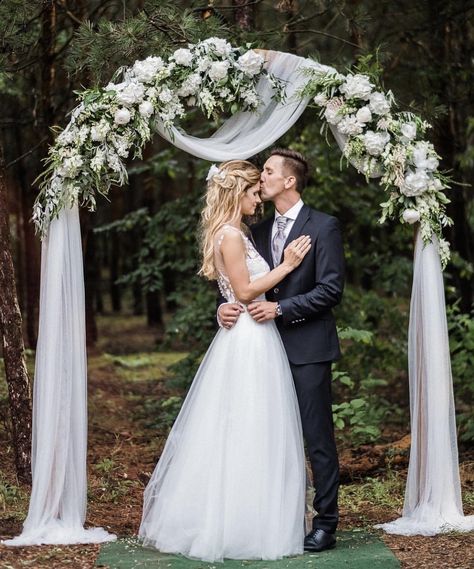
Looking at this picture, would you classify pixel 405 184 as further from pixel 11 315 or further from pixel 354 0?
pixel 354 0

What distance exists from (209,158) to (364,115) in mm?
1003

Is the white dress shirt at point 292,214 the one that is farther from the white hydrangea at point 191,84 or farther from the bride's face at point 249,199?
the white hydrangea at point 191,84

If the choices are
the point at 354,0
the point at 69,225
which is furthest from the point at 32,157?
the point at 69,225

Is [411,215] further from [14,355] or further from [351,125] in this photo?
[14,355]

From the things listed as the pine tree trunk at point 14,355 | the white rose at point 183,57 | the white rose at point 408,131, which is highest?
the white rose at point 183,57

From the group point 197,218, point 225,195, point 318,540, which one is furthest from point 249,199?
point 197,218

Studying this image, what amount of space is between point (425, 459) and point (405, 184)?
1745mm

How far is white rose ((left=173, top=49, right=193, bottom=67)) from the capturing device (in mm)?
5578

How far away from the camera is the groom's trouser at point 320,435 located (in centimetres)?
522

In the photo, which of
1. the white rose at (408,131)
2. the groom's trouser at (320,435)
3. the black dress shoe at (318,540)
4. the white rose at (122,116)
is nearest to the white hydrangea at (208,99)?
the white rose at (122,116)

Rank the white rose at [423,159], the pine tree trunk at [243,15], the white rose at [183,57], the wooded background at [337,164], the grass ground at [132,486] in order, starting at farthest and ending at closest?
the pine tree trunk at [243,15] → the wooded background at [337,164] → the white rose at [183,57] → the white rose at [423,159] → the grass ground at [132,486]

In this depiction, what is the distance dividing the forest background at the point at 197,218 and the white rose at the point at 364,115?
9.9 inches

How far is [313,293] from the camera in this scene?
17.0 ft

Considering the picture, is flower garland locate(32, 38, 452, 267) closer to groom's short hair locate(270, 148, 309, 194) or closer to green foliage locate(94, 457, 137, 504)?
groom's short hair locate(270, 148, 309, 194)
